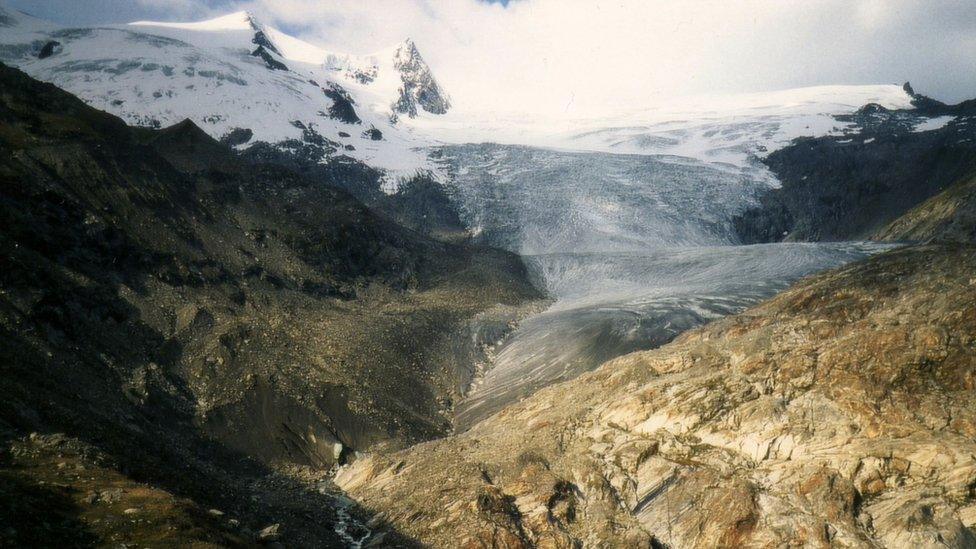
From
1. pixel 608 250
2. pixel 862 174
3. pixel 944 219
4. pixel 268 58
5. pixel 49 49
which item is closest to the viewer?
pixel 944 219

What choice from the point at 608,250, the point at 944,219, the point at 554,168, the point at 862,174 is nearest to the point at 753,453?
the point at 944,219

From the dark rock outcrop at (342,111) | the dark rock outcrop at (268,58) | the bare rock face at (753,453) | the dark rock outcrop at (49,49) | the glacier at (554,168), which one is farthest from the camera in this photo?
the dark rock outcrop at (268,58)

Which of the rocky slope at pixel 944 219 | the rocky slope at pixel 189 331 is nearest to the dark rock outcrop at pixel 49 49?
the rocky slope at pixel 189 331

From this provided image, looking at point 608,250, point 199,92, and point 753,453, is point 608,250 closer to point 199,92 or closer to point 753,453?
point 753,453

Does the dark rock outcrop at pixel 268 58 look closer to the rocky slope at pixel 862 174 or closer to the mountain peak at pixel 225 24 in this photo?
the mountain peak at pixel 225 24

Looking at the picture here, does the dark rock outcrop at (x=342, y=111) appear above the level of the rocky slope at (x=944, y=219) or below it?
above

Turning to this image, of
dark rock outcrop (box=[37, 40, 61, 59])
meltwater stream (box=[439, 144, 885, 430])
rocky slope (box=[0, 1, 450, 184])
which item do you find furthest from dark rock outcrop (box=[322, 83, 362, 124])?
dark rock outcrop (box=[37, 40, 61, 59])

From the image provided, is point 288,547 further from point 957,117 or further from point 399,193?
point 957,117

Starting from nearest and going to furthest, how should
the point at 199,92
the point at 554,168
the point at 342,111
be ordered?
the point at 199,92 → the point at 554,168 → the point at 342,111
